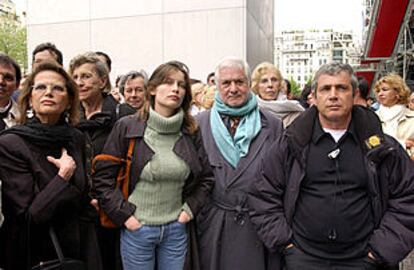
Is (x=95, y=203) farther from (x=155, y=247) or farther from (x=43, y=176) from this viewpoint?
(x=43, y=176)

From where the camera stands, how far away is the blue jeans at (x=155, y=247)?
2898 millimetres

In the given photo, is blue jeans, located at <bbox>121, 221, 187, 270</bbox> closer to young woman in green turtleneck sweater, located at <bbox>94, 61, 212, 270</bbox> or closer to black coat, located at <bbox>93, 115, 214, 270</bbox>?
young woman in green turtleneck sweater, located at <bbox>94, 61, 212, 270</bbox>

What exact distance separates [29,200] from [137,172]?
78 cm

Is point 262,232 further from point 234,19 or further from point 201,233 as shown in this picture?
point 234,19

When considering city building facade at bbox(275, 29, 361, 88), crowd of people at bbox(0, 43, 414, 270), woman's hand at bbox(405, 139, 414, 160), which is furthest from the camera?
city building facade at bbox(275, 29, 361, 88)

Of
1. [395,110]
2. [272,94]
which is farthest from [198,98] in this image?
[395,110]

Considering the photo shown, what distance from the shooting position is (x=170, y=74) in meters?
2.99

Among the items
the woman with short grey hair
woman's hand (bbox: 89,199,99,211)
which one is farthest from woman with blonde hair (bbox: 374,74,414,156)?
woman's hand (bbox: 89,199,99,211)

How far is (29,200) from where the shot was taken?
2.33 m

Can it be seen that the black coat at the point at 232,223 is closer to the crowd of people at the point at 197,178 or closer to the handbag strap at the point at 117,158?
the crowd of people at the point at 197,178

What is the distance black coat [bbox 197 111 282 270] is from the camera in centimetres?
307

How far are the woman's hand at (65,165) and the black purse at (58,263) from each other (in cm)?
32

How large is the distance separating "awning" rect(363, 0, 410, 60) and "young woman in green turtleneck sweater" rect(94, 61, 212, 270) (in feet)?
40.4

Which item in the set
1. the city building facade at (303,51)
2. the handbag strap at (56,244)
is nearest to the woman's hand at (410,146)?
the handbag strap at (56,244)
